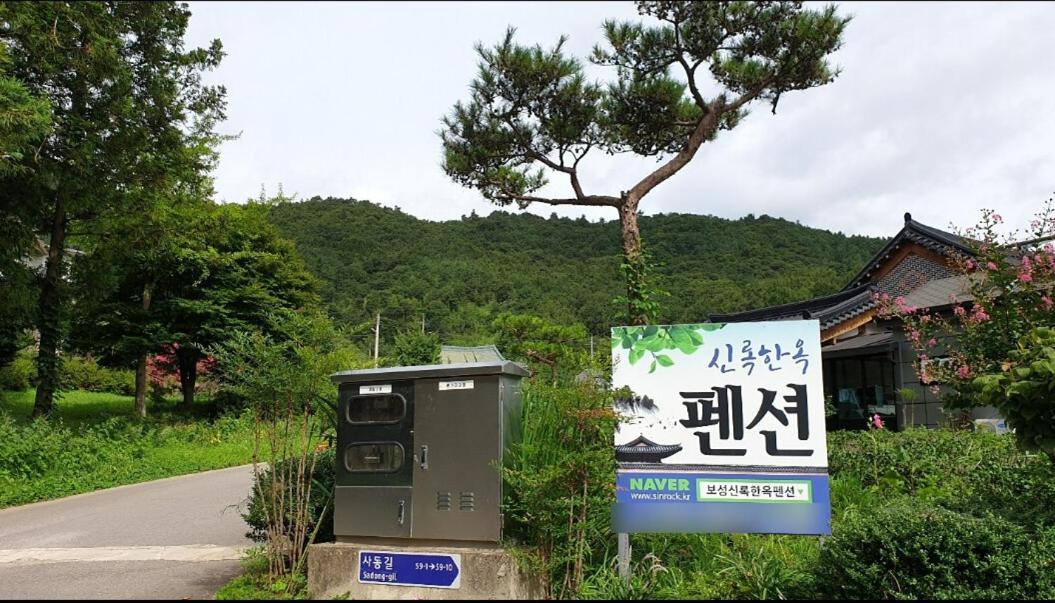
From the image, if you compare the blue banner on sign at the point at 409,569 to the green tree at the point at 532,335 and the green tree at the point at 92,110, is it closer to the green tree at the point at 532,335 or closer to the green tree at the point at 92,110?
the green tree at the point at 532,335

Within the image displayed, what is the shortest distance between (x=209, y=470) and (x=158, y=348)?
22.1 ft

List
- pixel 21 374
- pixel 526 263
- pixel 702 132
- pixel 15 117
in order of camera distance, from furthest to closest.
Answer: pixel 526 263 → pixel 21 374 → pixel 702 132 → pixel 15 117

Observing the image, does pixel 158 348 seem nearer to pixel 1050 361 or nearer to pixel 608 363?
pixel 608 363

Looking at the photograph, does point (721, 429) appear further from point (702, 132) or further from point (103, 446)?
point (103, 446)

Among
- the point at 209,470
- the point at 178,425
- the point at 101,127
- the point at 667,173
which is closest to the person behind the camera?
the point at 667,173

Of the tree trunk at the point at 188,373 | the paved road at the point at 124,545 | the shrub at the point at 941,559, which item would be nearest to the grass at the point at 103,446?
the tree trunk at the point at 188,373

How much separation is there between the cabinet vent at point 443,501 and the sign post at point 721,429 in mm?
1106

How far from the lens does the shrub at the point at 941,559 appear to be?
3.71m

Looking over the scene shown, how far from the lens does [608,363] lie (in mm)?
5094

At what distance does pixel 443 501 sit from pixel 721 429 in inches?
74.5

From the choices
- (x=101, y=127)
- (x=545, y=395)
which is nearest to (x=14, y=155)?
(x=101, y=127)

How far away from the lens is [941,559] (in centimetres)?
376

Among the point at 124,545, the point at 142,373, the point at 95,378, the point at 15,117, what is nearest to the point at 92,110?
the point at 15,117

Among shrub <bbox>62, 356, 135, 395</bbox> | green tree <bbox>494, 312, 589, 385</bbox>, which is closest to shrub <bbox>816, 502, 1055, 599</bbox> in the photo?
green tree <bbox>494, 312, 589, 385</bbox>
